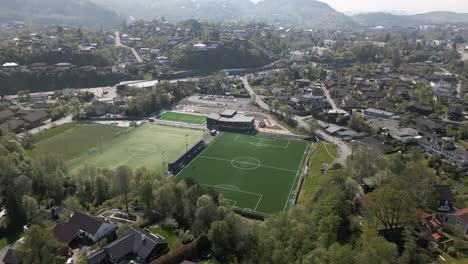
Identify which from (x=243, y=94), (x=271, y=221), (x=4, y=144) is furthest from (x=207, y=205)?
(x=243, y=94)

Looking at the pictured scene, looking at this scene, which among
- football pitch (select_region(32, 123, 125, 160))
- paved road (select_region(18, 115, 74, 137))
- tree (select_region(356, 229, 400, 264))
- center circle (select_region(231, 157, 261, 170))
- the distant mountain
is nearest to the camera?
tree (select_region(356, 229, 400, 264))

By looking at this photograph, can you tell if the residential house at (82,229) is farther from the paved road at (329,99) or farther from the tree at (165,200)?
the paved road at (329,99)

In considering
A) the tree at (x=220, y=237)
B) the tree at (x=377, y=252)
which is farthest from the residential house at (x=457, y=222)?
the tree at (x=220, y=237)

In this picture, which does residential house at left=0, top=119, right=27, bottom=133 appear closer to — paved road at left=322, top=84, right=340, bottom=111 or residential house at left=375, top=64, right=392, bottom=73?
paved road at left=322, top=84, right=340, bottom=111

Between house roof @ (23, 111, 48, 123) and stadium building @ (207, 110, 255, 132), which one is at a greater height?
stadium building @ (207, 110, 255, 132)

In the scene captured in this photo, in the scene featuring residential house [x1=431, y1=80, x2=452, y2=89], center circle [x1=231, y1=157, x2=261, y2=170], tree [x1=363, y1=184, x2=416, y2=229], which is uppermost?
tree [x1=363, y1=184, x2=416, y2=229]

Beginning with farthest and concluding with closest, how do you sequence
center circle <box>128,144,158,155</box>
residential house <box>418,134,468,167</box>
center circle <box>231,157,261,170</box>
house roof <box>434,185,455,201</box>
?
center circle <box>128,144,158,155</box> < center circle <box>231,157,261,170</box> < residential house <box>418,134,468,167</box> < house roof <box>434,185,455,201</box>

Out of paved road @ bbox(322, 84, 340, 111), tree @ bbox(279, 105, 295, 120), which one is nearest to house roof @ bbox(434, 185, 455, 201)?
tree @ bbox(279, 105, 295, 120)

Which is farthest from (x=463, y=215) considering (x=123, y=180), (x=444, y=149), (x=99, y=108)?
(x=99, y=108)

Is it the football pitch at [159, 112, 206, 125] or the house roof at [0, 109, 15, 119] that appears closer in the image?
the house roof at [0, 109, 15, 119]
